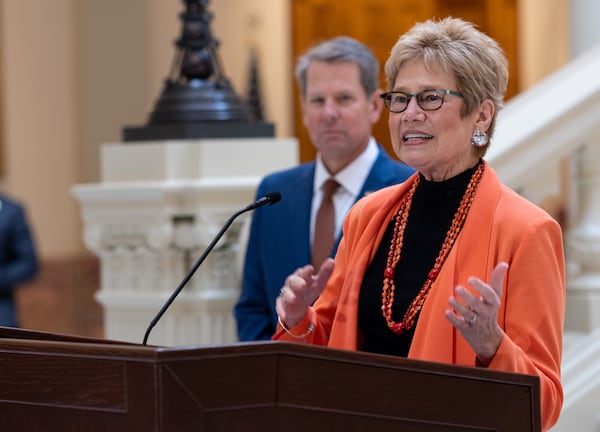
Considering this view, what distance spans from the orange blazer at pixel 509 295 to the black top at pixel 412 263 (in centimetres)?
4

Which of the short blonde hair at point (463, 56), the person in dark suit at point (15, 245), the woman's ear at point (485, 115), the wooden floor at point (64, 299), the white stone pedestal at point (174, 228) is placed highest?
the short blonde hair at point (463, 56)

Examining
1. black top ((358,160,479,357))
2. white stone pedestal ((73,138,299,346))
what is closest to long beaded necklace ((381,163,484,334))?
black top ((358,160,479,357))

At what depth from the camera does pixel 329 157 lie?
3.89 metres

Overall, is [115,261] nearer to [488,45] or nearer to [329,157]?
[329,157]

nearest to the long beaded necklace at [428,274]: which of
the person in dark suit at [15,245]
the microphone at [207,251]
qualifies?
the microphone at [207,251]

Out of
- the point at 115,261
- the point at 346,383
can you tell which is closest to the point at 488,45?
the point at 346,383

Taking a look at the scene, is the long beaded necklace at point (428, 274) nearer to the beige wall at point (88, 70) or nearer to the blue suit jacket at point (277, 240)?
the blue suit jacket at point (277, 240)

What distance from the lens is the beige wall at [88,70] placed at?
1131cm

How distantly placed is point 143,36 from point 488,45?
29.8 ft

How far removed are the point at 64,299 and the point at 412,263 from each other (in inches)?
321

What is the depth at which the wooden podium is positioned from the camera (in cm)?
201

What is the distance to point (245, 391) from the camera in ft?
6.71

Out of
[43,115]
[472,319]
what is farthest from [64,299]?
[472,319]

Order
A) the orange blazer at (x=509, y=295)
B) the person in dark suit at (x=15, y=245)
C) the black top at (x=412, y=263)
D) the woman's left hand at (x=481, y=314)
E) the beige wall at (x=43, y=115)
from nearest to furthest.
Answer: the woman's left hand at (x=481, y=314)
the orange blazer at (x=509, y=295)
the black top at (x=412, y=263)
the person in dark suit at (x=15, y=245)
the beige wall at (x=43, y=115)
